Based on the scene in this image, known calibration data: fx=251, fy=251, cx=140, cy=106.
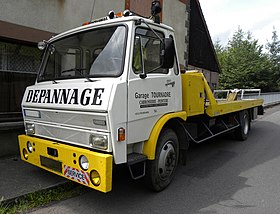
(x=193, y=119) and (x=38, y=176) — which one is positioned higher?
(x=193, y=119)

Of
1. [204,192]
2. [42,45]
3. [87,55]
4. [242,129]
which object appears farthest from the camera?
[242,129]

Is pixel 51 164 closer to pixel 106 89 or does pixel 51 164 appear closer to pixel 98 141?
pixel 98 141

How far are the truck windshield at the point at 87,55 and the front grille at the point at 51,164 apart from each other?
3.87ft

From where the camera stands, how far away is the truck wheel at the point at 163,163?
3584 mm

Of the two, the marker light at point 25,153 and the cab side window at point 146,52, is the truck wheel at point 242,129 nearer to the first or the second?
the cab side window at point 146,52

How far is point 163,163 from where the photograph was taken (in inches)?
148

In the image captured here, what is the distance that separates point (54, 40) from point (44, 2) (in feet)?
8.13

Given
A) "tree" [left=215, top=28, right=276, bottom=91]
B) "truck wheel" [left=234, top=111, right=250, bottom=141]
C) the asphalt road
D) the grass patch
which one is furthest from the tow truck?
"tree" [left=215, top=28, right=276, bottom=91]

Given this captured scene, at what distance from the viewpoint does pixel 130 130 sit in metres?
3.12

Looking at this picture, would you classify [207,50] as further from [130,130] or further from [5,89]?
[130,130]

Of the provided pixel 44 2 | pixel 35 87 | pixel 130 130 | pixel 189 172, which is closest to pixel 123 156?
pixel 130 130

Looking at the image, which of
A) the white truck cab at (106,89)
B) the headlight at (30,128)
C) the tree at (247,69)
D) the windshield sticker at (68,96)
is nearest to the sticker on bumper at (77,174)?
the white truck cab at (106,89)

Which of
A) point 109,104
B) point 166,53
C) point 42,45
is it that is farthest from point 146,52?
point 42,45

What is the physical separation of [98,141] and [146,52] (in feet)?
4.59
